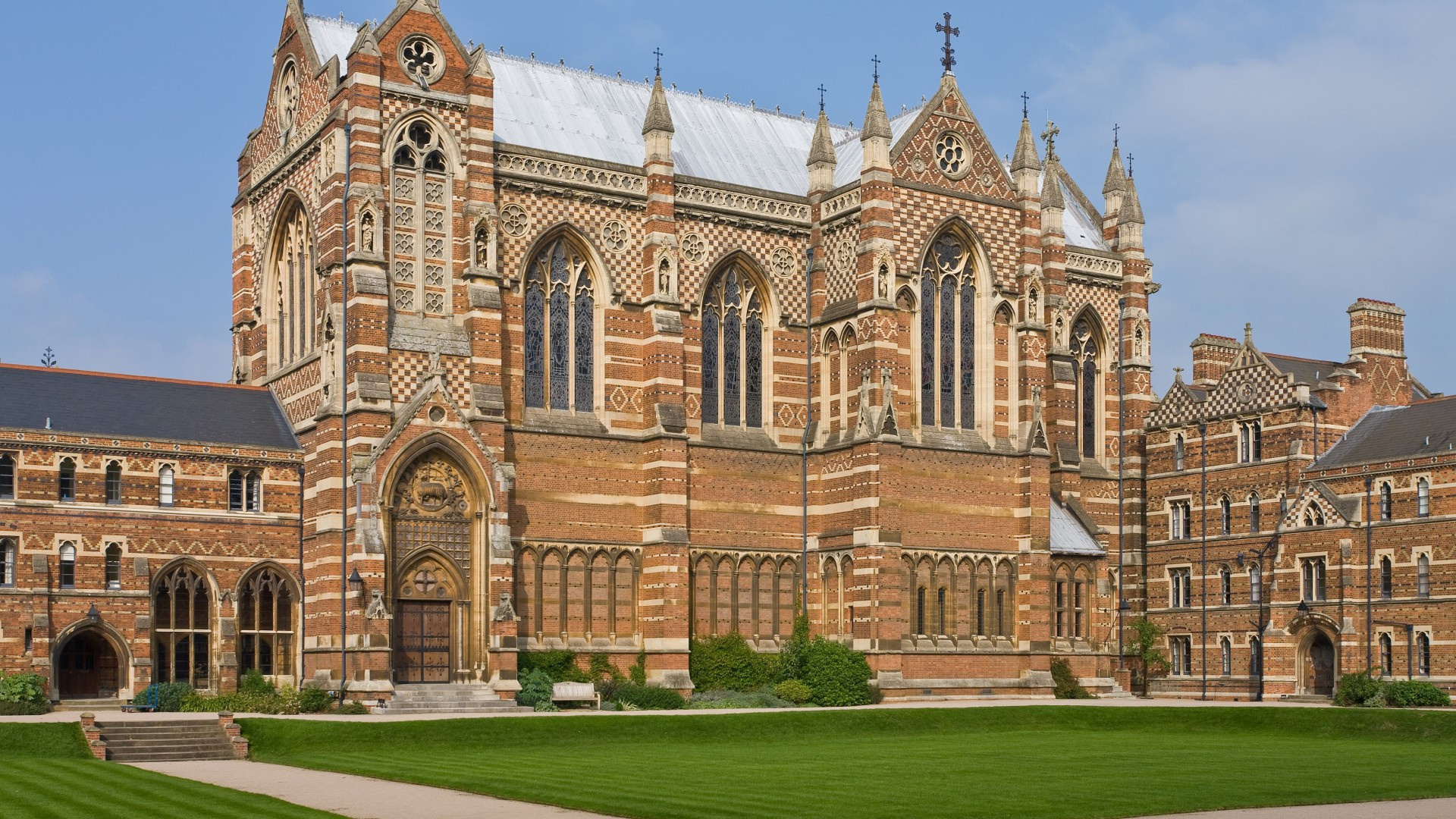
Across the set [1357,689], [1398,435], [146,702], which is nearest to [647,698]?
[146,702]

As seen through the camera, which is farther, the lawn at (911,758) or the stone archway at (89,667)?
the stone archway at (89,667)

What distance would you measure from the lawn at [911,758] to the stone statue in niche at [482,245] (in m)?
16.7

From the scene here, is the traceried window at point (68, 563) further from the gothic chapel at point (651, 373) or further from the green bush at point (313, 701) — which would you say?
the green bush at point (313, 701)

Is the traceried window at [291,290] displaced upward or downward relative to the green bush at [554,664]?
upward

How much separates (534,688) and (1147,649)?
25.2 meters

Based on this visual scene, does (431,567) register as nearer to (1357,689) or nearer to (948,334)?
(948,334)

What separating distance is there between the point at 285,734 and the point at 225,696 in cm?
1027

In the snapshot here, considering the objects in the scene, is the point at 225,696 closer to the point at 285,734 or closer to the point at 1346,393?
the point at 285,734

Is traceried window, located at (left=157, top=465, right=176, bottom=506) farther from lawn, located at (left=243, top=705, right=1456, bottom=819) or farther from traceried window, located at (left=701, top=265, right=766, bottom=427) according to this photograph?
traceried window, located at (left=701, top=265, right=766, bottom=427)

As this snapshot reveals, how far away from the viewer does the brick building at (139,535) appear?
165 ft

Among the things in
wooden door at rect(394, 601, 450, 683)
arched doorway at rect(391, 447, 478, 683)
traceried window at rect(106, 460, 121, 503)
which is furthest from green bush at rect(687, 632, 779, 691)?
traceried window at rect(106, 460, 121, 503)

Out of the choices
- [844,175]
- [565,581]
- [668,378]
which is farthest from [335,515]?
[844,175]

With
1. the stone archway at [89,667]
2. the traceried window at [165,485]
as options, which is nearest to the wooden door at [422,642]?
the traceried window at [165,485]

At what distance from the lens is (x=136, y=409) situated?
176 ft
